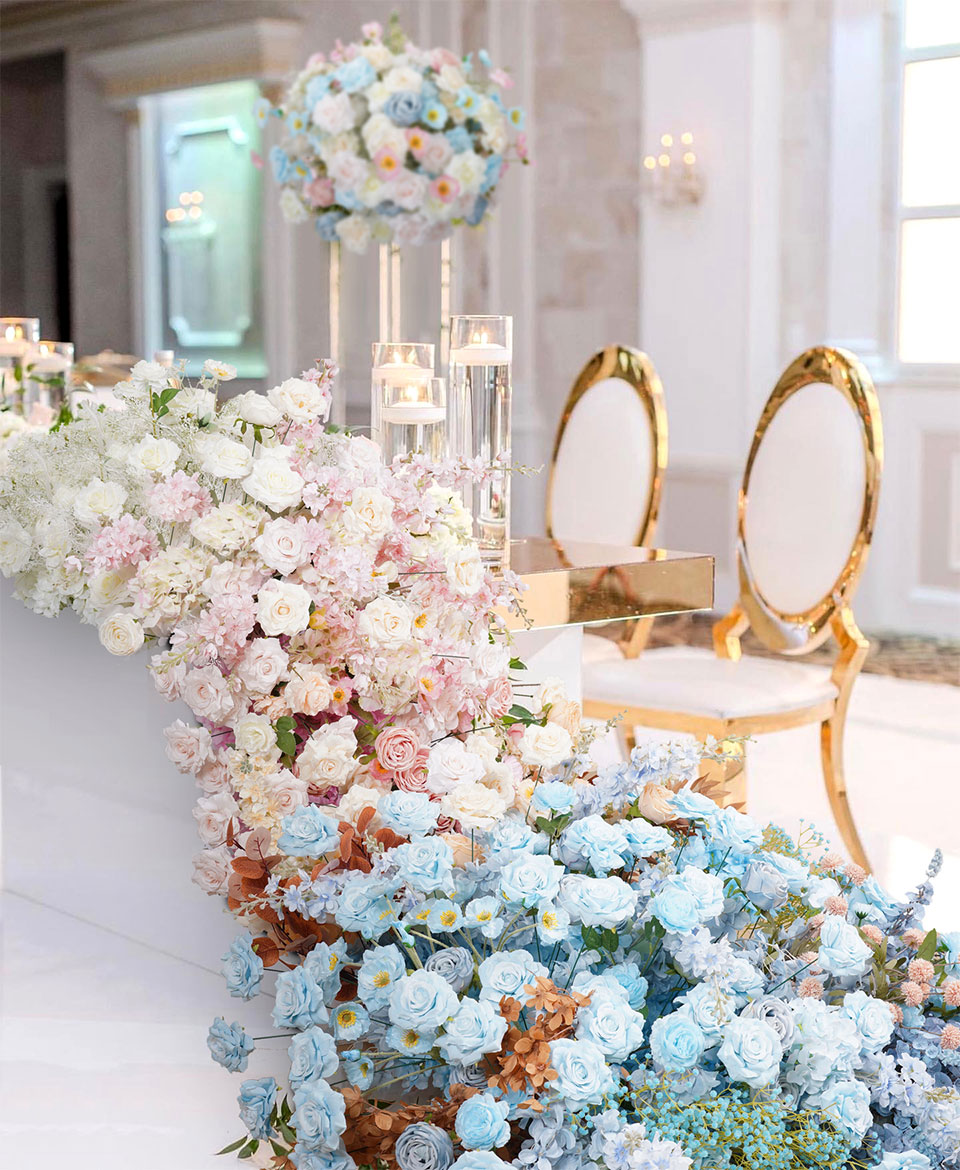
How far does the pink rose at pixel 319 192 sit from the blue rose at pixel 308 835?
12.2 ft

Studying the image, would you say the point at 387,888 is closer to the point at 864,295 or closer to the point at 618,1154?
the point at 618,1154

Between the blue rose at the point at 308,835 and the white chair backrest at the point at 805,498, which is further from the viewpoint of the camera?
the white chair backrest at the point at 805,498

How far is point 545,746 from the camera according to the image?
53.2 inches

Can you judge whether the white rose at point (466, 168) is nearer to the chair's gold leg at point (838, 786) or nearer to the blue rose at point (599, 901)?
the chair's gold leg at point (838, 786)

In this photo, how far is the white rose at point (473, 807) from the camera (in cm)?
120

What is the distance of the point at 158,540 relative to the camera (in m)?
1.41

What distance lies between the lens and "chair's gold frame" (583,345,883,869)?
301 centimetres

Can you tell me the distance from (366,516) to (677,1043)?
1.79ft

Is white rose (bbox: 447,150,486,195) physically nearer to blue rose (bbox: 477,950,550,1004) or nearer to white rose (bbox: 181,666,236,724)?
white rose (bbox: 181,666,236,724)

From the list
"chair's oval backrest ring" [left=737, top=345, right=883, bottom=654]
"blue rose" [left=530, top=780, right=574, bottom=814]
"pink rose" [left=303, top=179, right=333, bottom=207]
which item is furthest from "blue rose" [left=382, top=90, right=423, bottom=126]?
"blue rose" [left=530, top=780, right=574, bottom=814]

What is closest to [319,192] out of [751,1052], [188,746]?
[188,746]

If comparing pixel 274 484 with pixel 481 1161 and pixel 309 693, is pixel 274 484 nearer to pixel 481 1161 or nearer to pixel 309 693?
pixel 309 693

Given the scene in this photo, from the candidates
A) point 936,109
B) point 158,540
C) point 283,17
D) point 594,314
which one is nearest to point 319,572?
point 158,540

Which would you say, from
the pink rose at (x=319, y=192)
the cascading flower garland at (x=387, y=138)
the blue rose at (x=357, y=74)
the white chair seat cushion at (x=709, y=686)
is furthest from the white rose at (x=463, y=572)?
A: the pink rose at (x=319, y=192)
